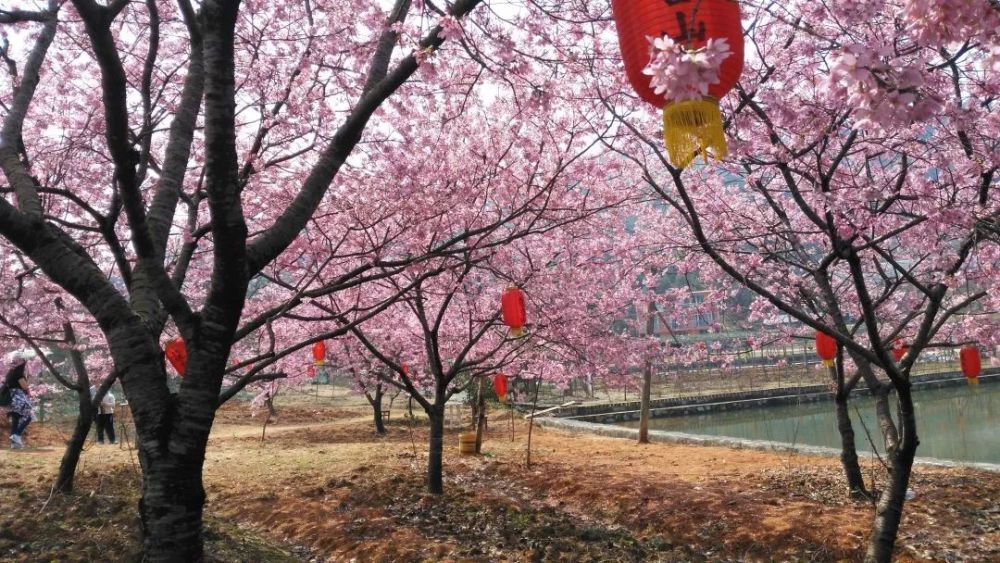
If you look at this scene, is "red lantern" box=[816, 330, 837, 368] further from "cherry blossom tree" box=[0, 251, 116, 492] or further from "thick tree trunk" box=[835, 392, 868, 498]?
"cherry blossom tree" box=[0, 251, 116, 492]

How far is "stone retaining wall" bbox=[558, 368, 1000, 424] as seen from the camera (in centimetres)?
2514

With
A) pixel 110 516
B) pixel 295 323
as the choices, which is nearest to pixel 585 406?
pixel 295 323

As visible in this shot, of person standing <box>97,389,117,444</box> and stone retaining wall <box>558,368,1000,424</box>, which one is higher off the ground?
person standing <box>97,389,117,444</box>

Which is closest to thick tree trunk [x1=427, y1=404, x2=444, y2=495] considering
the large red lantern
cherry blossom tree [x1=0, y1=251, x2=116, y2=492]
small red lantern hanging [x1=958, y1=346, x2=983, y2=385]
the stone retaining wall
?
cherry blossom tree [x1=0, y1=251, x2=116, y2=492]

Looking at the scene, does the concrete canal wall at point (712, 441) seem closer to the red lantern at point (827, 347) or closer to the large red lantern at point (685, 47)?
the red lantern at point (827, 347)

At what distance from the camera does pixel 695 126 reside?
8.23ft

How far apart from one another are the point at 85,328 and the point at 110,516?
342 inches

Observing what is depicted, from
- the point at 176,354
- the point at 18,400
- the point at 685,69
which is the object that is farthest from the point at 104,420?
the point at 685,69

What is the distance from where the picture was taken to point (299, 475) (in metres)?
10.1

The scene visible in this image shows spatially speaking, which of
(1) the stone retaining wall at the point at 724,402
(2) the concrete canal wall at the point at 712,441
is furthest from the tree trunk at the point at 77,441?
(1) the stone retaining wall at the point at 724,402

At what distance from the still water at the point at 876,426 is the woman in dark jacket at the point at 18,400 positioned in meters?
17.2

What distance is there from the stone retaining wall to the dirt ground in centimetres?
1375

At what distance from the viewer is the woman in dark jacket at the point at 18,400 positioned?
38.0ft

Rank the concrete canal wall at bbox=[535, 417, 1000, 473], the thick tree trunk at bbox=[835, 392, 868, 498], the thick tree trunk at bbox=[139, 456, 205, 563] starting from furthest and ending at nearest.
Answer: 1. the concrete canal wall at bbox=[535, 417, 1000, 473]
2. the thick tree trunk at bbox=[835, 392, 868, 498]
3. the thick tree trunk at bbox=[139, 456, 205, 563]
